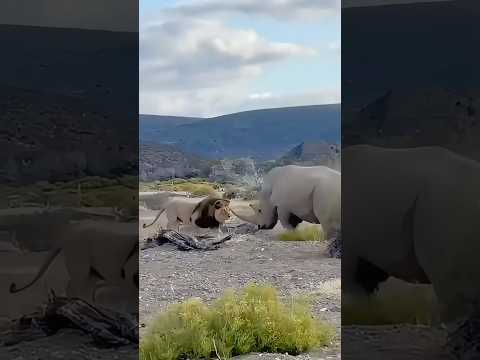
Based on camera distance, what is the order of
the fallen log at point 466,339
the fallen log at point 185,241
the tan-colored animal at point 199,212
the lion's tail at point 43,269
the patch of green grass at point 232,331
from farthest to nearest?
the tan-colored animal at point 199,212
the fallen log at point 185,241
the patch of green grass at point 232,331
the lion's tail at point 43,269
the fallen log at point 466,339

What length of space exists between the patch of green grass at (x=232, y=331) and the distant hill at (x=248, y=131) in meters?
1.29

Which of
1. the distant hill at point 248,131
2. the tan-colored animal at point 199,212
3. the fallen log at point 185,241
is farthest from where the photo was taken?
the tan-colored animal at point 199,212

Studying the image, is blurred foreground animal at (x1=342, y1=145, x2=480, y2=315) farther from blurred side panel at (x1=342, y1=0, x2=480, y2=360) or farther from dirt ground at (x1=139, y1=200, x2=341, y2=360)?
dirt ground at (x1=139, y1=200, x2=341, y2=360)

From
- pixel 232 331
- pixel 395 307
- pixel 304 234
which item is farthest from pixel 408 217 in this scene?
pixel 304 234

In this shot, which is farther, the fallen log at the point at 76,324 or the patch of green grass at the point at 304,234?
the patch of green grass at the point at 304,234

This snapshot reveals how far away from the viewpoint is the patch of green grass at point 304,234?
4047 mm

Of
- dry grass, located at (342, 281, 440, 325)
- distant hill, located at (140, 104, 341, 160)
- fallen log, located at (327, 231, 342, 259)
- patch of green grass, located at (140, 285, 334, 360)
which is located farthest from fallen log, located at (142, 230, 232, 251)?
dry grass, located at (342, 281, 440, 325)

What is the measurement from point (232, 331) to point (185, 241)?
4.15ft

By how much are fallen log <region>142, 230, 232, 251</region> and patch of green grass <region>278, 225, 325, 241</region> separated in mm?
379

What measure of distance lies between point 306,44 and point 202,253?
1496 mm

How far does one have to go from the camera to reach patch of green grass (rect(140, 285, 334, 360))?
3012mm

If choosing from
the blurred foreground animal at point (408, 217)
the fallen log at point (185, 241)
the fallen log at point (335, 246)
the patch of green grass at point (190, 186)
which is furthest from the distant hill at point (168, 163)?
the blurred foreground animal at point (408, 217)

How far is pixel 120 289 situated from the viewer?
2.03 m

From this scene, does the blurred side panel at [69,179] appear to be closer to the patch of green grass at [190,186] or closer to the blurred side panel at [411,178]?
the blurred side panel at [411,178]
